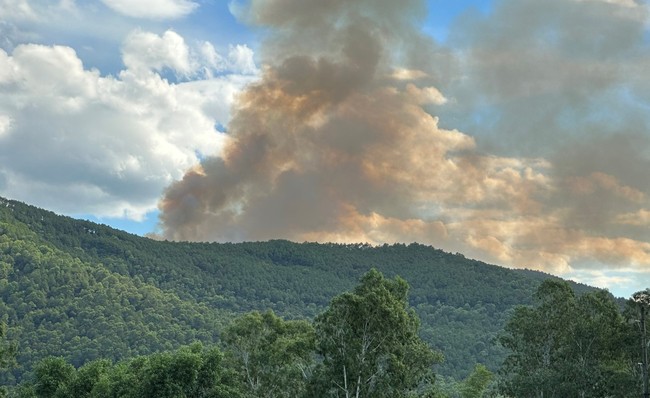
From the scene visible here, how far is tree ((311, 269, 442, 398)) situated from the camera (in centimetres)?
6353

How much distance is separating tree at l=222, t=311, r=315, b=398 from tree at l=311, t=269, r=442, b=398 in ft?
23.1

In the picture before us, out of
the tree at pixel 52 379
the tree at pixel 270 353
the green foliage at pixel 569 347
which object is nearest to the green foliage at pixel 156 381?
the tree at pixel 52 379

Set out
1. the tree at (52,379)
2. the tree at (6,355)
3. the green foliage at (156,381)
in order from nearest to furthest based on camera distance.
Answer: the tree at (6,355) → the green foliage at (156,381) → the tree at (52,379)

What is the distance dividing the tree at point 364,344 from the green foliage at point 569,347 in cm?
1696

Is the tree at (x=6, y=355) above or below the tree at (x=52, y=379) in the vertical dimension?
above

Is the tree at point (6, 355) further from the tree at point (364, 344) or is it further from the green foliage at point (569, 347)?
the green foliage at point (569, 347)

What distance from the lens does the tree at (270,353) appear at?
7438 centimetres

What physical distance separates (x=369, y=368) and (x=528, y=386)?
20399 mm

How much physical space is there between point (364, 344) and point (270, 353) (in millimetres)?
17353

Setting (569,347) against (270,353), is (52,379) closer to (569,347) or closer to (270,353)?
(270,353)

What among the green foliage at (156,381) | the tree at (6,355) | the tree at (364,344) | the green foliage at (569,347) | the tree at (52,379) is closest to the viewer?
the tree at (364,344)

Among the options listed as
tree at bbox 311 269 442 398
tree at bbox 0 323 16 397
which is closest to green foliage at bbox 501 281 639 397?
tree at bbox 311 269 442 398

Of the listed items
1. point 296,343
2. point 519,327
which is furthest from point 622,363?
point 296,343

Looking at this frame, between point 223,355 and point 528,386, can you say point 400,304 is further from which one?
point 223,355
